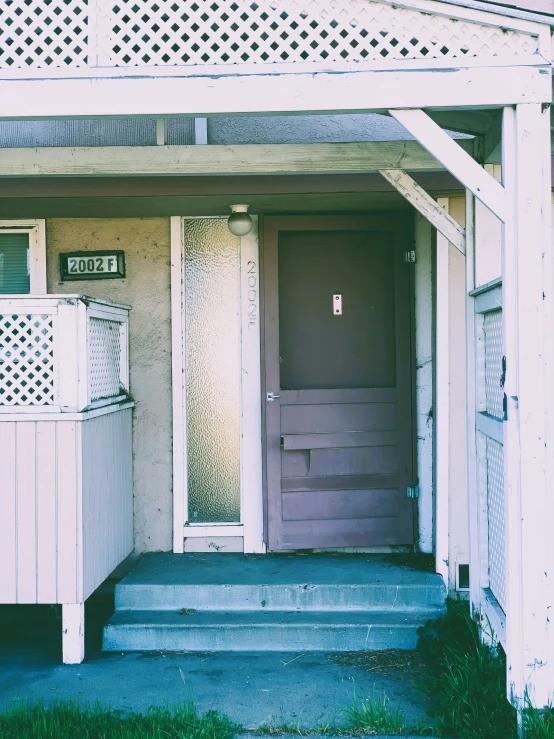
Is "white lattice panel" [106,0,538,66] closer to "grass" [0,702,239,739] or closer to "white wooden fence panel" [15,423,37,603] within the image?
"white wooden fence panel" [15,423,37,603]

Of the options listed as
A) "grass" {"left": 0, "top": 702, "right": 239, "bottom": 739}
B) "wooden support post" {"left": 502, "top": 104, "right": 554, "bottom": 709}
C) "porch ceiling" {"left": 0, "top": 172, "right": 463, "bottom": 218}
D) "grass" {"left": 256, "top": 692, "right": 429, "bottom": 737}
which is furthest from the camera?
"porch ceiling" {"left": 0, "top": 172, "right": 463, "bottom": 218}

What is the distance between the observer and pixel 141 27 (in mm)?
3541

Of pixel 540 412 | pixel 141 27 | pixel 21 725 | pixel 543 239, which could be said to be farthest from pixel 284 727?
pixel 141 27

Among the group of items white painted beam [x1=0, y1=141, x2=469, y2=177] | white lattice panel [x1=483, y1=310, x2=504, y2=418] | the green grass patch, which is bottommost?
the green grass patch

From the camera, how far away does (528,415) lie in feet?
11.2

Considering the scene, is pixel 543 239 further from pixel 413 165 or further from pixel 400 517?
pixel 400 517

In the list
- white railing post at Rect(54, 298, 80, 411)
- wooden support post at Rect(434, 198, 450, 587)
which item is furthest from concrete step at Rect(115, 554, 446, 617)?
white railing post at Rect(54, 298, 80, 411)

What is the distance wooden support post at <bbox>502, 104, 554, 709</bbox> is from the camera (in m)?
3.39

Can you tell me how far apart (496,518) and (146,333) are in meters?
2.98

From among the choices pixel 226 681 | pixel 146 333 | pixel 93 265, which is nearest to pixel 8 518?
pixel 226 681

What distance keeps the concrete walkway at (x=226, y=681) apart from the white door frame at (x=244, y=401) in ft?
3.85

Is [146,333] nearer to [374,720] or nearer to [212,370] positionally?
[212,370]

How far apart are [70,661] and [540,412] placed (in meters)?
3.05

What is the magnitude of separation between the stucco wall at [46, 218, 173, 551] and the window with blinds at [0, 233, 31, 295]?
203 mm
